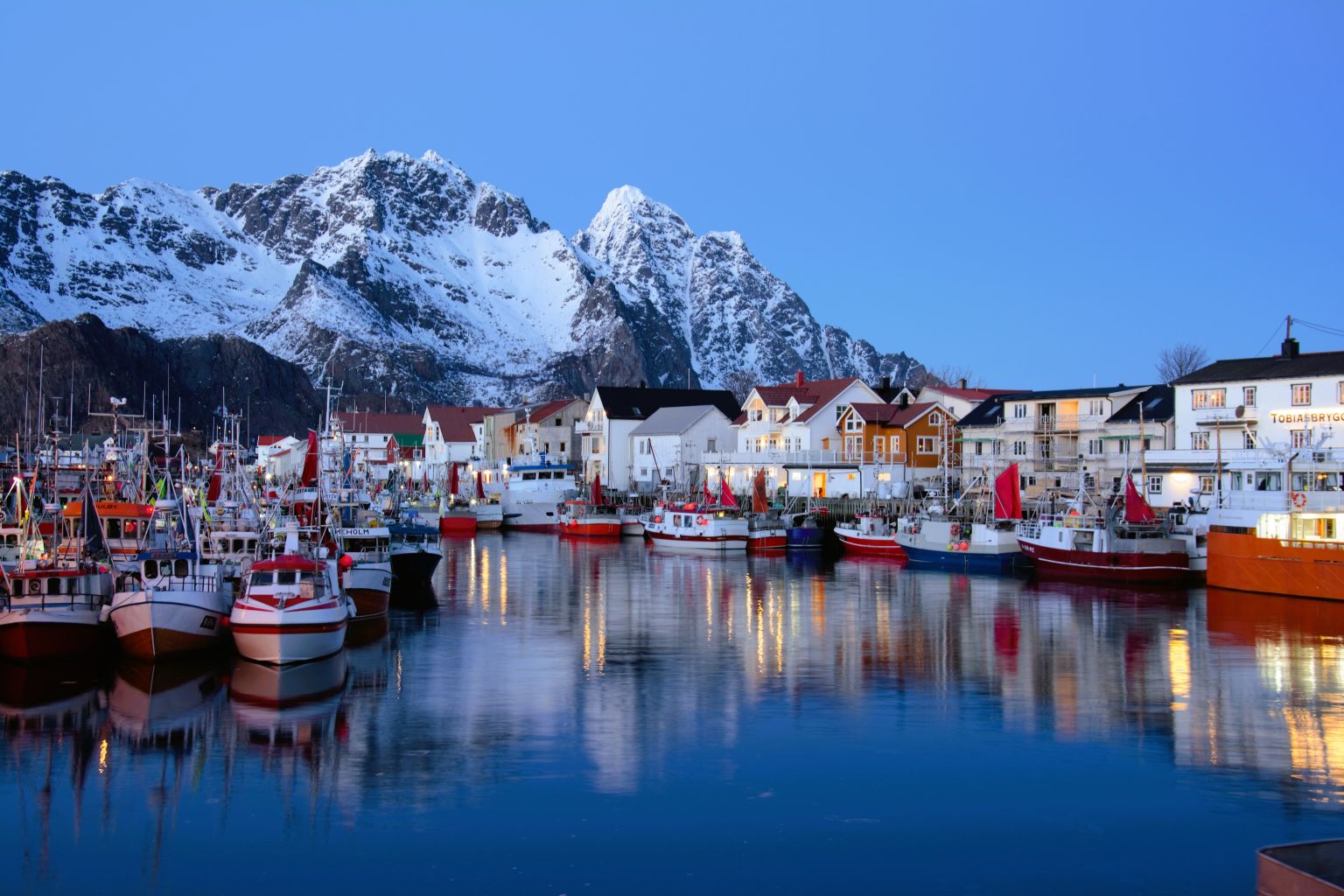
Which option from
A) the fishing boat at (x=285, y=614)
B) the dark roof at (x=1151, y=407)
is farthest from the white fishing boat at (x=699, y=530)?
the fishing boat at (x=285, y=614)

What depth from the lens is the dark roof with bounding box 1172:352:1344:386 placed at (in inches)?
2525

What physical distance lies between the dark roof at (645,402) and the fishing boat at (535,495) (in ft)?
27.6

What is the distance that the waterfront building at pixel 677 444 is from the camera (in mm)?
107438

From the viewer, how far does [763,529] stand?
265ft

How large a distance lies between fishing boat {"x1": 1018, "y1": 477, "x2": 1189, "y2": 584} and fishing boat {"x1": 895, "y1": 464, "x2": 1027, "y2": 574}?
1398 mm

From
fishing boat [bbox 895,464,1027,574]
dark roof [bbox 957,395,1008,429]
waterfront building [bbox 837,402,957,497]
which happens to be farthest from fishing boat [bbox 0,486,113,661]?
waterfront building [bbox 837,402,957,497]

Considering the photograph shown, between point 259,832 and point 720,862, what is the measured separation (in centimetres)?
747

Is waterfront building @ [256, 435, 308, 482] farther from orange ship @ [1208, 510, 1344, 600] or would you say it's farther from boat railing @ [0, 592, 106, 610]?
boat railing @ [0, 592, 106, 610]

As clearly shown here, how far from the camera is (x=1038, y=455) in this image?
8300cm

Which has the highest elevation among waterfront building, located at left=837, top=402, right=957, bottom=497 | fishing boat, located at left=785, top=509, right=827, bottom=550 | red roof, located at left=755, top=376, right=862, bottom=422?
red roof, located at left=755, top=376, right=862, bottom=422

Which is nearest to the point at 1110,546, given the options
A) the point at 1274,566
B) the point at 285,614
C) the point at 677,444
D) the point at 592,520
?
the point at 1274,566

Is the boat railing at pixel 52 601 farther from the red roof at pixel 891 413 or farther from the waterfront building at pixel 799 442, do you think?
the red roof at pixel 891 413

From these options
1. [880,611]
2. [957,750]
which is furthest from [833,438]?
[957,750]

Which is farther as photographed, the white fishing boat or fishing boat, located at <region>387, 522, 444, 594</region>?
the white fishing boat
